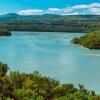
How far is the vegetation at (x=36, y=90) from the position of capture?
40.1 ft

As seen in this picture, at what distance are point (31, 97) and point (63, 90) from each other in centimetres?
193

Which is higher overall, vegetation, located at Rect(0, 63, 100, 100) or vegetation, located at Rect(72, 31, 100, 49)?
vegetation, located at Rect(0, 63, 100, 100)

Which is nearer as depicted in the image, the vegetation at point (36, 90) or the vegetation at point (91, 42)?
the vegetation at point (36, 90)

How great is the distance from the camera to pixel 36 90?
13461 millimetres

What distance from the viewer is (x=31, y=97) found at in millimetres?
12008

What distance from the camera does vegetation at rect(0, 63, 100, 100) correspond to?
12.2m

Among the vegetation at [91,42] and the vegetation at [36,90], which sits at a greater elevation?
the vegetation at [36,90]

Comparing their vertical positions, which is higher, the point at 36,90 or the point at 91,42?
the point at 36,90

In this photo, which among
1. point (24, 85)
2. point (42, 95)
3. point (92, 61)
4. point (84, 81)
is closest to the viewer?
point (42, 95)

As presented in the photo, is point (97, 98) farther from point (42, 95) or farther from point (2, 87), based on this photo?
point (2, 87)

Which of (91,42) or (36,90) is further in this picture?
(91,42)

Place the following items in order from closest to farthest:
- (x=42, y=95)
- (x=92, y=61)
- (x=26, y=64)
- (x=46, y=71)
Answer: (x=42, y=95) → (x=46, y=71) → (x=26, y=64) → (x=92, y=61)

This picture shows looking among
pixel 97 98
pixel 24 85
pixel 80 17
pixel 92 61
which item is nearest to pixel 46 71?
pixel 92 61

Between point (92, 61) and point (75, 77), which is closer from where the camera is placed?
point (75, 77)
